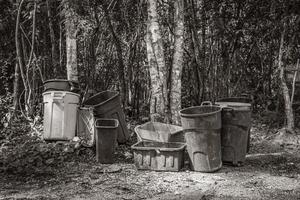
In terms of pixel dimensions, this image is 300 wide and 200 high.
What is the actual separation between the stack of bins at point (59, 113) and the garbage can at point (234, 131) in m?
2.38

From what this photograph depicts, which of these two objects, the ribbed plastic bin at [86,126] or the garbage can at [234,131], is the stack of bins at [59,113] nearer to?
the ribbed plastic bin at [86,126]

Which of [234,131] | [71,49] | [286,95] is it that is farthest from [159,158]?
[286,95]

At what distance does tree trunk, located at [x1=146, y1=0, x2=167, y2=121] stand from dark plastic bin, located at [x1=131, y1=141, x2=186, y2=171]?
1218 millimetres

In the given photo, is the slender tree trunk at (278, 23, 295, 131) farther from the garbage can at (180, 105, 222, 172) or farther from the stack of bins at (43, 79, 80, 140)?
the stack of bins at (43, 79, 80, 140)

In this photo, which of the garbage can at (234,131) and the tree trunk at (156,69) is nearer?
the garbage can at (234,131)

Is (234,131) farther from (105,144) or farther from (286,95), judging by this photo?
(286,95)

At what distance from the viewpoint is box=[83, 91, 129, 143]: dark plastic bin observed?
262 inches

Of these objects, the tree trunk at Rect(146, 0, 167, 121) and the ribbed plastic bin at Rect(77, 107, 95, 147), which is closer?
the ribbed plastic bin at Rect(77, 107, 95, 147)

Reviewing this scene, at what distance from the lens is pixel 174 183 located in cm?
501

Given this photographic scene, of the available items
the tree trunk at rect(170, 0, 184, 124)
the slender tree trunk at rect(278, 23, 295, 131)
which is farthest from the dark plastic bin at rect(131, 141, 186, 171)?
the slender tree trunk at rect(278, 23, 295, 131)

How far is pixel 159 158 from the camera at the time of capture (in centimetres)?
551

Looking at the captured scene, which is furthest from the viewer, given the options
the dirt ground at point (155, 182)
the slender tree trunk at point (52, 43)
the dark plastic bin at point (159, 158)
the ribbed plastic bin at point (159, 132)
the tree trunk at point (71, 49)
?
the slender tree trunk at point (52, 43)

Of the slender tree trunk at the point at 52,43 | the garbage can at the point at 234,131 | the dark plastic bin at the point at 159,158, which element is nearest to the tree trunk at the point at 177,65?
the garbage can at the point at 234,131

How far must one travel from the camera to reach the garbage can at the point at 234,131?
571 cm
